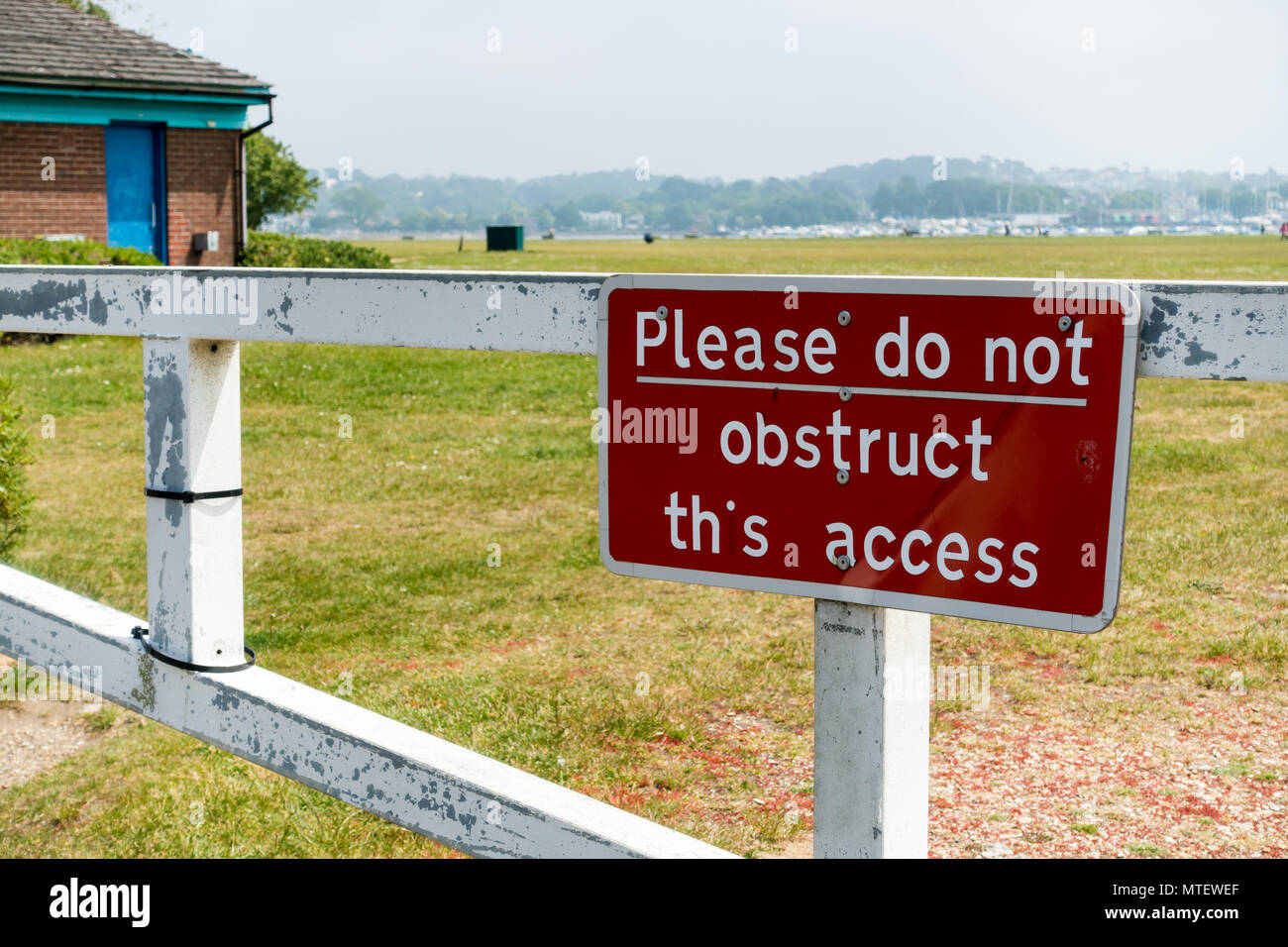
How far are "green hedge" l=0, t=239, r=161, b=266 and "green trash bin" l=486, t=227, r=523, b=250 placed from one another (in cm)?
3775

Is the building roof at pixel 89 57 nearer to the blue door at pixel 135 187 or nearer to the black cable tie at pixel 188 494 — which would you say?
the blue door at pixel 135 187

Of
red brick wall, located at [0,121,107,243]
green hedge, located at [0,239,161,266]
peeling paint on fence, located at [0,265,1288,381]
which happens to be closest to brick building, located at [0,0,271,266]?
red brick wall, located at [0,121,107,243]

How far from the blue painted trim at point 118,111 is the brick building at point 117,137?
0.8 inches

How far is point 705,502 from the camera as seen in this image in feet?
5.79

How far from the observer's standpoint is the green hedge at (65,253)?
16.6 m

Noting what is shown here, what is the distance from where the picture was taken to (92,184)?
20.4 m

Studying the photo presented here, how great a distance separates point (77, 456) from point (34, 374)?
14.2ft

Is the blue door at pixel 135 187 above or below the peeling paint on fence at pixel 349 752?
above

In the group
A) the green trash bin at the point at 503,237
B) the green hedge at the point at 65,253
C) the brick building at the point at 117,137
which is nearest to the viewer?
the green hedge at the point at 65,253

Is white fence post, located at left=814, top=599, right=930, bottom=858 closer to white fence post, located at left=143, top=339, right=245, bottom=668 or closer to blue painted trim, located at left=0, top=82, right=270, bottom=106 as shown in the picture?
white fence post, located at left=143, top=339, right=245, bottom=668

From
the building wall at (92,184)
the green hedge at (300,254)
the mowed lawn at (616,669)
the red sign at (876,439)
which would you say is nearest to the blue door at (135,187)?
the building wall at (92,184)

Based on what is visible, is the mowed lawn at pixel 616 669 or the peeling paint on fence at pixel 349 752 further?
the mowed lawn at pixel 616 669
